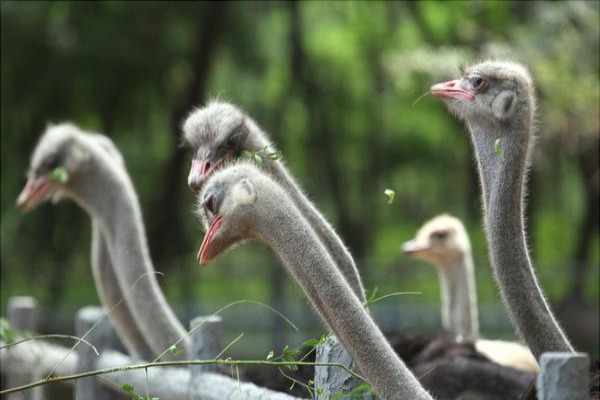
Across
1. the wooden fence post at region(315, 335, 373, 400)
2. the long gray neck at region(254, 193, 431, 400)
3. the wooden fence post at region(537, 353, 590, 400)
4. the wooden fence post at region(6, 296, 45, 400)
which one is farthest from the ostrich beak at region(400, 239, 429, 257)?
the wooden fence post at region(537, 353, 590, 400)

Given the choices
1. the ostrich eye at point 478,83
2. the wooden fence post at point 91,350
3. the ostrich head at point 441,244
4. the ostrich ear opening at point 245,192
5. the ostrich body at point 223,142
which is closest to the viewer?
the ostrich ear opening at point 245,192

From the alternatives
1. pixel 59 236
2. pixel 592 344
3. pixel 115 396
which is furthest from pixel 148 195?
pixel 115 396

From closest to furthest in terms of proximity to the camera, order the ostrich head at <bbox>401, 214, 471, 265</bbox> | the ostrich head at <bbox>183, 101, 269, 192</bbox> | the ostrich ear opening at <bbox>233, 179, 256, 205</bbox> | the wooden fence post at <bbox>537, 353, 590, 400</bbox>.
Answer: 1. the wooden fence post at <bbox>537, 353, 590, 400</bbox>
2. the ostrich ear opening at <bbox>233, 179, 256, 205</bbox>
3. the ostrich head at <bbox>183, 101, 269, 192</bbox>
4. the ostrich head at <bbox>401, 214, 471, 265</bbox>

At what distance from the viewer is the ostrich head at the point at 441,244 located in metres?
6.84

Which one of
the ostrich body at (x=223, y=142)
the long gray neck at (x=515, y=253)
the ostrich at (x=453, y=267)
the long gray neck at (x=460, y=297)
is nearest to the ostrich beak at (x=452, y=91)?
the long gray neck at (x=515, y=253)

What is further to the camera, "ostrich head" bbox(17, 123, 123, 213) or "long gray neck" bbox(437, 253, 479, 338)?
"long gray neck" bbox(437, 253, 479, 338)

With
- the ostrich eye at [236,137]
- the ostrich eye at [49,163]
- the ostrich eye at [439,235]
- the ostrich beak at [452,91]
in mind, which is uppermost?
the ostrich beak at [452,91]

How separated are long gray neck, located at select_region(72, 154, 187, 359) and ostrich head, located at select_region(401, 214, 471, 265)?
1974mm

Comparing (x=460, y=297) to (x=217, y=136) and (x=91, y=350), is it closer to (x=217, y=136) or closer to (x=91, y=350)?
(x=91, y=350)

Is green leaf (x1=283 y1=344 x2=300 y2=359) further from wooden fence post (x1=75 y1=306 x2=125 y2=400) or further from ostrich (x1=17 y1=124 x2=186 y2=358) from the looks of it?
wooden fence post (x1=75 y1=306 x2=125 y2=400)

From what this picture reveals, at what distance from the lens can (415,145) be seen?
16.0 meters

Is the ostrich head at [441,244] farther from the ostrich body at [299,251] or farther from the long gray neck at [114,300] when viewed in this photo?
the ostrich body at [299,251]

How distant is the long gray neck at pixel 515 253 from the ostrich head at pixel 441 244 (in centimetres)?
318

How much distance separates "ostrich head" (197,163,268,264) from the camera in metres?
3.08
